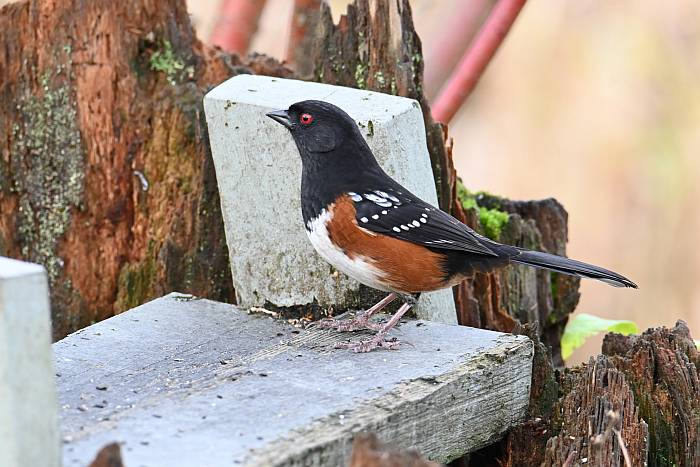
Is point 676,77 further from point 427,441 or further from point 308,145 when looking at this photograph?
point 427,441

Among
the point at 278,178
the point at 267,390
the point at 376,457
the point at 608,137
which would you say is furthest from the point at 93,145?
the point at 608,137

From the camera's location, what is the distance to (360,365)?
3.88 metres

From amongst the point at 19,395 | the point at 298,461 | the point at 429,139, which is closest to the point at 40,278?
the point at 19,395

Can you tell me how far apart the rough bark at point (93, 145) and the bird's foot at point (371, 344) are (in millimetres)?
1460

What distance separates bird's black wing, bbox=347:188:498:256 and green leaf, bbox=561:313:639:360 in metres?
1.05

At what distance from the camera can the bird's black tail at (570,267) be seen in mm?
4168

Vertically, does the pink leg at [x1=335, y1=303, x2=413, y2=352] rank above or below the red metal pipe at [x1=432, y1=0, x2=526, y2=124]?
below

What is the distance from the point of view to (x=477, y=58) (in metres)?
5.01

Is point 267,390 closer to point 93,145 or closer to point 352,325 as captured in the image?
point 352,325

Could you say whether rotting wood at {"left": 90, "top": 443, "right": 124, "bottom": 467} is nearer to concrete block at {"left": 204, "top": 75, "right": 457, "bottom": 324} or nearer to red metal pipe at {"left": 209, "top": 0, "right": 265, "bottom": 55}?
concrete block at {"left": 204, "top": 75, "right": 457, "bottom": 324}

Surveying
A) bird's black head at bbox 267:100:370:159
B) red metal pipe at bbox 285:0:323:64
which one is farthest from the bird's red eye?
red metal pipe at bbox 285:0:323:64

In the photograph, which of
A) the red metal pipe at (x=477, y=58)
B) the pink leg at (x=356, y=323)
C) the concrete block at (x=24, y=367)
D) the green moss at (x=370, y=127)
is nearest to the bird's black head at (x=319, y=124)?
the green moss at (x=370, y=127)

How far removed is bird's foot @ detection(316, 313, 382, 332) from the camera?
430cm

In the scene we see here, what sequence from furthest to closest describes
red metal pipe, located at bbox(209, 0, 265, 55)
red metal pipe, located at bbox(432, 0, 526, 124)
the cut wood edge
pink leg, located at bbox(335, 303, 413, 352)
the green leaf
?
1. red metal pipe, located at bbox(209, 0, 265, 55)
2. the green leaf
3. red metal pipe, located at bbox(432, 0, 526, 124)
4. pink leg, located at bbox(335, 303, 413, 352)
5. the cut wood edge
